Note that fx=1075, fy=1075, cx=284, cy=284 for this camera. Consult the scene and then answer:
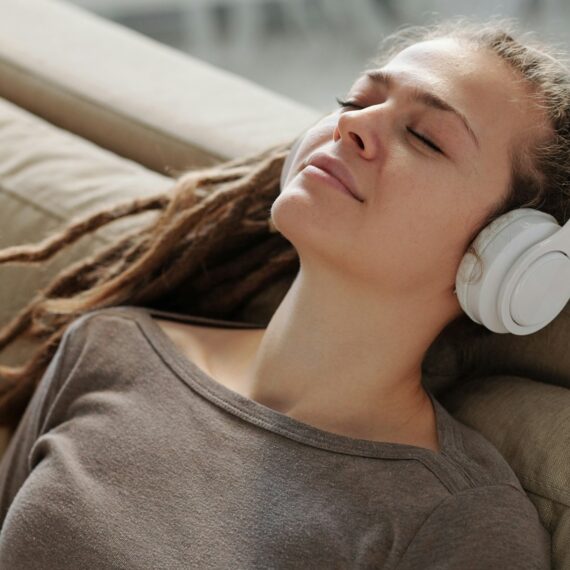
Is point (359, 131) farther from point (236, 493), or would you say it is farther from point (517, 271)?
point (236, 493)

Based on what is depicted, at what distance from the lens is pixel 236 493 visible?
122cm

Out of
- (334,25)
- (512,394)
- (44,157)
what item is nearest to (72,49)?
(44,157)

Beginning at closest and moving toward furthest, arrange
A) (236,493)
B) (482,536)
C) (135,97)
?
(482,536)
(236,493)
(135,97)

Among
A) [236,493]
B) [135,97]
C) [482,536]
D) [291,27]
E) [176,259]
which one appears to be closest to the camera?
[482,536]

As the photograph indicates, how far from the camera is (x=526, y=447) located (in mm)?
1260

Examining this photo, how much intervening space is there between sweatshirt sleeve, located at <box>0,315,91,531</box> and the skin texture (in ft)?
0.85

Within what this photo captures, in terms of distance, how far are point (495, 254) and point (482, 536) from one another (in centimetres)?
30

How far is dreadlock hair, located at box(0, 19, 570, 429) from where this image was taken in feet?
5.03

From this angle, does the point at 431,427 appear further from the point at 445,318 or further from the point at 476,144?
the point at 476,144

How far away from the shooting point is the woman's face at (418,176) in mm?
1207

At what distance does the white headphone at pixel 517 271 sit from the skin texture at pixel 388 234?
1.5 inches

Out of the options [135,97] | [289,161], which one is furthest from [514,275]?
[135,97]

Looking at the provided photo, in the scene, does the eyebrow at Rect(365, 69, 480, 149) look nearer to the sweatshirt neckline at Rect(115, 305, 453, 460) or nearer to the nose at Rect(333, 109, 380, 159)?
the nose at Rect(333, 109, 380, 159)

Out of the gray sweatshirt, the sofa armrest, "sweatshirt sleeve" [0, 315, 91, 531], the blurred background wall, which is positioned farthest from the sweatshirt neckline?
the blurred background wall
